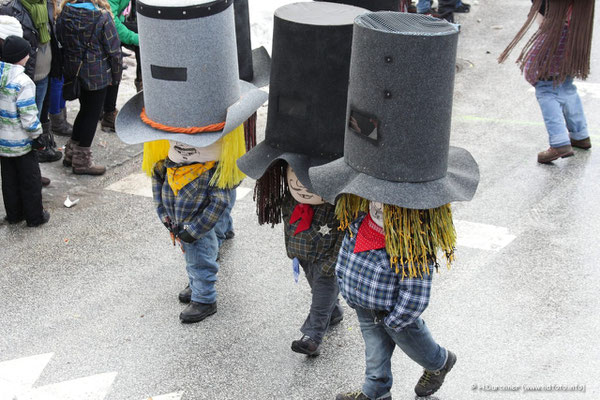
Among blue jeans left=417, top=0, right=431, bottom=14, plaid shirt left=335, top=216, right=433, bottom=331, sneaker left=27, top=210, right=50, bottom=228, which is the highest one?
plaid shirt left=335, top=216, right=433, bottom=331

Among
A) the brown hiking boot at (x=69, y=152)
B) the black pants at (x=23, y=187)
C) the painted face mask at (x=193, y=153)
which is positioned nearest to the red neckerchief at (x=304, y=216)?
the painted face mask at (x=193, y=153)

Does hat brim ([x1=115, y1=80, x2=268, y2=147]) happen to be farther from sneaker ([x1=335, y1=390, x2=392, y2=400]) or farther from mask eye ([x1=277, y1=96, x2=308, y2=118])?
sneaker ([x1=335, y1=390, x2=392, y2=400])

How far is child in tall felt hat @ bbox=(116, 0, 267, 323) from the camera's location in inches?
159

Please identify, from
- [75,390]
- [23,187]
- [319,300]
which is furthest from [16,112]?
[319,300]

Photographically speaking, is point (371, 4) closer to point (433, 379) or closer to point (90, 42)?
point (433, 379)

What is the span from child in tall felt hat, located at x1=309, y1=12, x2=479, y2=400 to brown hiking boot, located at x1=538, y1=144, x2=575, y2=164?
3431mm

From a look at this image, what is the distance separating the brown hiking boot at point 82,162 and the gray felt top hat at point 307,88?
308cm

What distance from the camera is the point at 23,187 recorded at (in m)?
5.80

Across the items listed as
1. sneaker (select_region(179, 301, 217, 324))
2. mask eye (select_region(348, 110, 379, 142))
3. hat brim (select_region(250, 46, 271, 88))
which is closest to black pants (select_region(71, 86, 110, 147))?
hat brim (select_region(250, 46, 271, 88))

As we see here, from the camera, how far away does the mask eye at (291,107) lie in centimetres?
393

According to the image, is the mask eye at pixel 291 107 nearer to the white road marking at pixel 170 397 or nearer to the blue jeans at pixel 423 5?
the white road marking at pixel 170 397

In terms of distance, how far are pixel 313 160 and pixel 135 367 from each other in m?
1.60

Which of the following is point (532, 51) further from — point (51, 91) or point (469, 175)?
point (51, 91)

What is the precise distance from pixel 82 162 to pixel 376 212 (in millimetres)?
4008
